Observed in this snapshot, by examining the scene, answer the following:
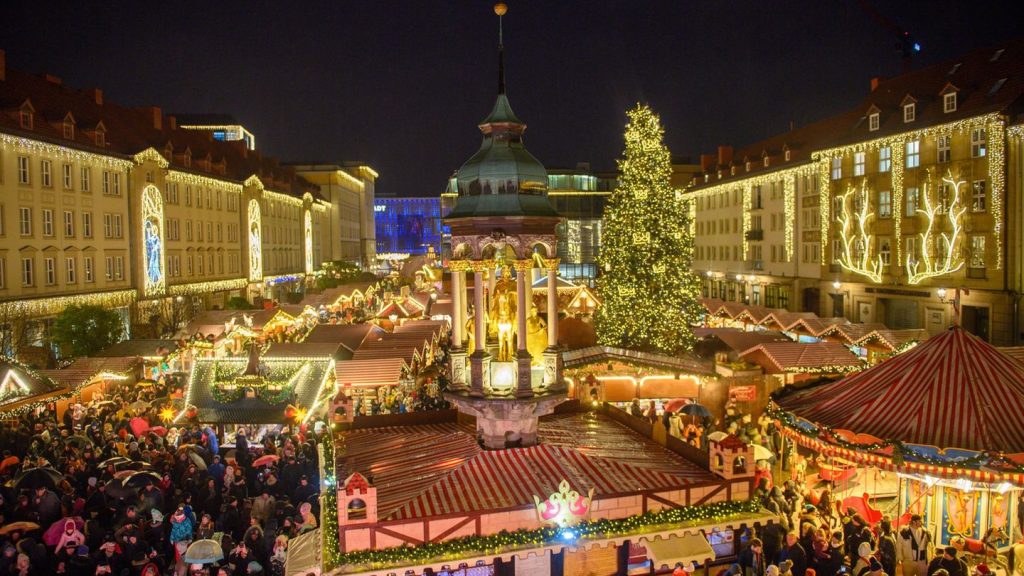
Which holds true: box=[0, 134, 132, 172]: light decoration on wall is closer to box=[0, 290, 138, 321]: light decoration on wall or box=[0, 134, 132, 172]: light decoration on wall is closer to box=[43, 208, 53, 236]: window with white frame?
box=[43, 208, 53, 236]: window with white frame

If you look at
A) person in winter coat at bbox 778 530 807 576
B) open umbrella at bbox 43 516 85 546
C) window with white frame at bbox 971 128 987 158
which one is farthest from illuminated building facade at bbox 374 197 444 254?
person in winter coat at bbox 778 530 807 576

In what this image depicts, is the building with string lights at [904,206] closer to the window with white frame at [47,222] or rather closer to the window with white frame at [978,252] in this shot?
the window with white frame at [978,252]

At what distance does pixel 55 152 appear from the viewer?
33.9m

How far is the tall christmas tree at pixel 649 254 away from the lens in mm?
27047

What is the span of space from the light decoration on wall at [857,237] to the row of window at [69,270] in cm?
3742

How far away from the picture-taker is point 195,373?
57.8 feet

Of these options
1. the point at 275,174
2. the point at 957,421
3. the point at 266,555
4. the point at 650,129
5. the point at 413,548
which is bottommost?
the point at 266,555

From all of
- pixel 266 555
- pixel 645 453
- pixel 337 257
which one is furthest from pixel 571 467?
pixel 337 257

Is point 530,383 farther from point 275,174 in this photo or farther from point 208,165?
point 275,174

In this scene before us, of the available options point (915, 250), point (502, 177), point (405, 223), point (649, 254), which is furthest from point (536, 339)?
point (405, 223)

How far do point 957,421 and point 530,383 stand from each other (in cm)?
609

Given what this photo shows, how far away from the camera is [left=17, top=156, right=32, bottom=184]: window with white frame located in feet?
104

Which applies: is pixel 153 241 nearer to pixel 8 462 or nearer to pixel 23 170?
pixel 23 170

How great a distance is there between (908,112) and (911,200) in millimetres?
4372
